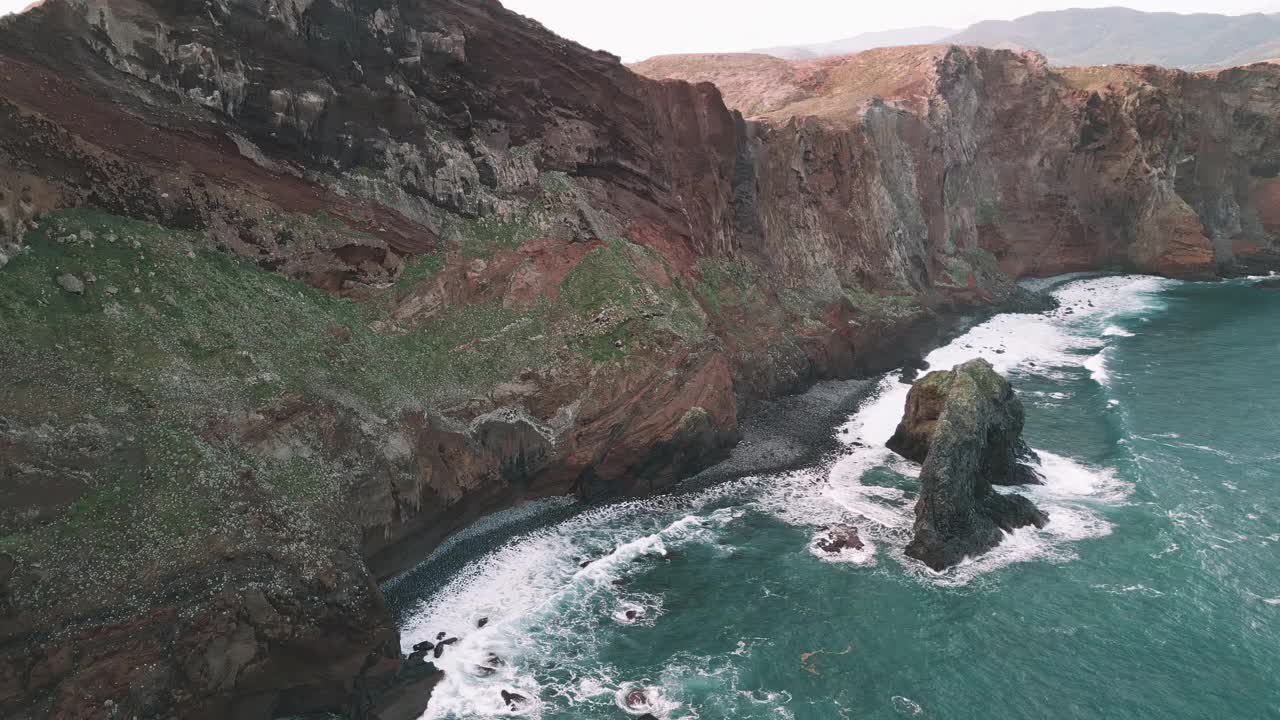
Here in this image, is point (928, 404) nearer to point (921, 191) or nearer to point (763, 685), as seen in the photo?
point (763, 685)

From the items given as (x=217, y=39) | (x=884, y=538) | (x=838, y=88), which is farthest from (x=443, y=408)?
(x=838, y=88)

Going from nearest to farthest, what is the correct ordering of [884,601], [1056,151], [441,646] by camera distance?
[441,646] < [884,601] < [1056,151]

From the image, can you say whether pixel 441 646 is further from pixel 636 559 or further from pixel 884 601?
pixel 884 601

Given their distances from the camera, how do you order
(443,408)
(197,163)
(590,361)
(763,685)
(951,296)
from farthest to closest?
(951,296)
(590,361)
(443,408)
(197,163)
(763,685)

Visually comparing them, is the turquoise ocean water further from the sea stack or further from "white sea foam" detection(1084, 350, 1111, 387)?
"white sea foam" detection(1084, 350, 1111, 387)

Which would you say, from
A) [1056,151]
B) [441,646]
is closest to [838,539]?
[441,646]

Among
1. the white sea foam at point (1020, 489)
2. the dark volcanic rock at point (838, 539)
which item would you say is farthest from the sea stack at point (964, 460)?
the dark volcanic rock at point (838, 539)

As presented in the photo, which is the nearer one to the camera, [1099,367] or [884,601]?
[884,601]
